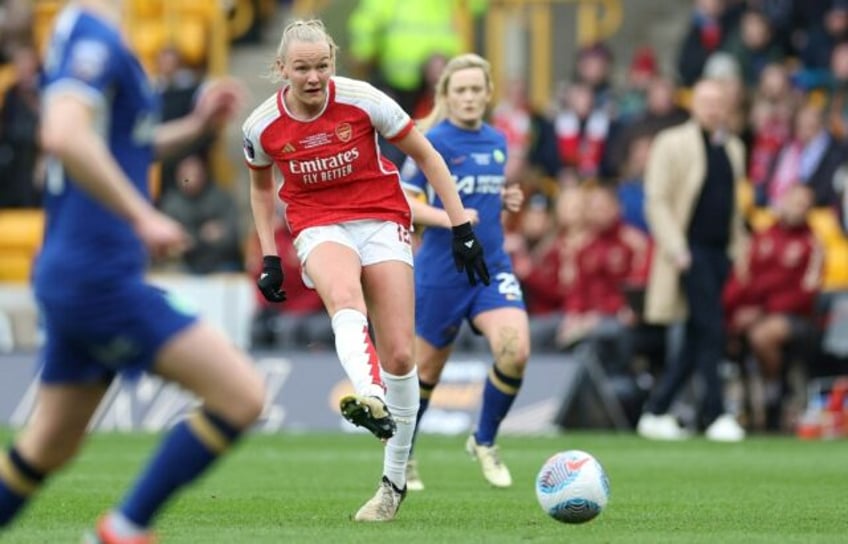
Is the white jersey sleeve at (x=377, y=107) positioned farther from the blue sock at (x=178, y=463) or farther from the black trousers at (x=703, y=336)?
the black trousers at (x=703, y=336)

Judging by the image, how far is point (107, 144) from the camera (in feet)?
22.1

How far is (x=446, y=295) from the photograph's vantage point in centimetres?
1206

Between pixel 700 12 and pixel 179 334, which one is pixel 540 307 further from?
pixel 179 334

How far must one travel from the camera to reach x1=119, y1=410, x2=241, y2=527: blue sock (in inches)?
266

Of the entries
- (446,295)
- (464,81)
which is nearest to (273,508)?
(446,295)

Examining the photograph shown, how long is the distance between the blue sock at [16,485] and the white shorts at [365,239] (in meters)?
2.85

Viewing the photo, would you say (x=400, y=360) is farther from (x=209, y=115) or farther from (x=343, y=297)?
(x=209, y=115)

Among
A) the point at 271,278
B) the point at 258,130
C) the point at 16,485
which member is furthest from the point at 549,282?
the point at 16,485

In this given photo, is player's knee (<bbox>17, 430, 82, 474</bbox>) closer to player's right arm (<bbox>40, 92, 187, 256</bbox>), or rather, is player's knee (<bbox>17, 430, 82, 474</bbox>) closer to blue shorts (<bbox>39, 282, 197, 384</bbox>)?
blue shorts (<bbox>39, 282, 197, 384</bbox>)

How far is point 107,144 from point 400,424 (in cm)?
343

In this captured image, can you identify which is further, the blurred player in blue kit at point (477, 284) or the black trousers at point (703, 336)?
the black trousers at point (703, 336)

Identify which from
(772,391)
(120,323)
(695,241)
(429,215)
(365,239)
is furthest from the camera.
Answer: (772,391)

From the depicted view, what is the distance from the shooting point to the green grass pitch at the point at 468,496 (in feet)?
29.2

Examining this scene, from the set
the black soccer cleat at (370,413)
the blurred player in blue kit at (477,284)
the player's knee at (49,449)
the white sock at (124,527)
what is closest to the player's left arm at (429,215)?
the blurred player in blue kit at (477,284)
